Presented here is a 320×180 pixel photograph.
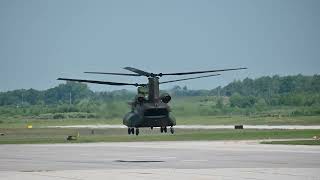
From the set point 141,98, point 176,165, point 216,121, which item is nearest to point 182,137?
point 141,98

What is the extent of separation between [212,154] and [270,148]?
28.9ft

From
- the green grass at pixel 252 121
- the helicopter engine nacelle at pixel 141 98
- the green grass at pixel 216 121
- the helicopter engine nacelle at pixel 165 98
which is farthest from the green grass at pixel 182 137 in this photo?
the green grass at pixel 216 121

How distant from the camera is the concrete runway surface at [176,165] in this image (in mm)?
42250

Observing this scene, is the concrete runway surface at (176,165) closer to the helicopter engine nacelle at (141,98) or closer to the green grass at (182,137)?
the helicopter engine nacelle at (141,98)

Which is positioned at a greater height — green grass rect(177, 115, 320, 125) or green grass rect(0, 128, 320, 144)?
green grass rect(177, 115, 320, 125)

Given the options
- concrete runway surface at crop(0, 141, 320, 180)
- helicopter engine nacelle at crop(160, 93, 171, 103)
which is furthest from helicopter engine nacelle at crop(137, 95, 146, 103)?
concrete runway surface at crop(0, 141, 320, 180)

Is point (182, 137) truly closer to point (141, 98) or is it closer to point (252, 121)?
point (141, 98)

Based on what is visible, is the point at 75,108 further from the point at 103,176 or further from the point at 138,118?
the point at 103,176

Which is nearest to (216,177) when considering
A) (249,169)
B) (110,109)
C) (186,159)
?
(249,169)

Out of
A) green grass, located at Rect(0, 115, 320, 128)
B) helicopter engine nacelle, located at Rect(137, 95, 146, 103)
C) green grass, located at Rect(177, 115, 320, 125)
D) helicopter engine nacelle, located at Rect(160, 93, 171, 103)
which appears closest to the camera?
helicopter engine nacelle, located at Rect(160, 93, 171, 103)

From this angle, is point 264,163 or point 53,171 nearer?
point 53,171

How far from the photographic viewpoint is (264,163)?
168ft

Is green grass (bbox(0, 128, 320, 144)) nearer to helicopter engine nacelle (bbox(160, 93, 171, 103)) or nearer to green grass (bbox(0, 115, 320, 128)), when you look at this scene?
helicopter engine nacelle (bbox(160, 93, 171, 103))

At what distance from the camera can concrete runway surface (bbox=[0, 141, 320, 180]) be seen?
42.2 metres
